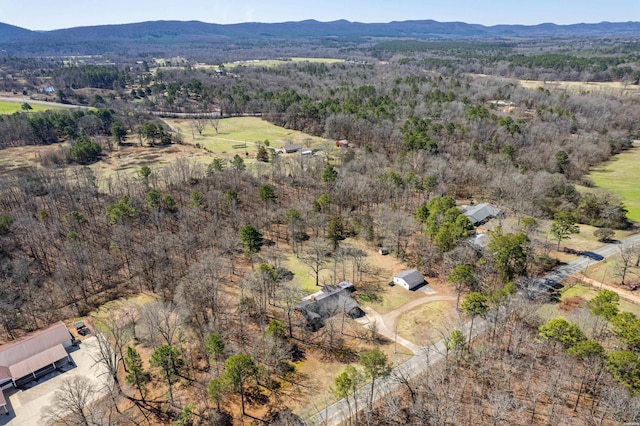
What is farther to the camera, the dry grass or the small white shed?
the small white shed

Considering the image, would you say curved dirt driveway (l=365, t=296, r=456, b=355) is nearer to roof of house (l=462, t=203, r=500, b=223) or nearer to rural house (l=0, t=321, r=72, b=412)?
roof of house (l=462, t=203, r=500, b=223)

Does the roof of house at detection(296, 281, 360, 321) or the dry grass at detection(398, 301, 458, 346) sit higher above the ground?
the roof of house at detection(296, 281, 360, 321)

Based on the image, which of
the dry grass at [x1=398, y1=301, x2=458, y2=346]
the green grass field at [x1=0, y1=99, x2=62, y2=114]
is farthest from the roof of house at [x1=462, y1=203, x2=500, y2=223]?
the green grass field at [x1=0, y1=99, x2=62, y2=114]

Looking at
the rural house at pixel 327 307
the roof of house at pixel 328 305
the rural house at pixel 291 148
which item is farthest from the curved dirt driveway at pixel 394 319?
the rural house at pixel 291 148

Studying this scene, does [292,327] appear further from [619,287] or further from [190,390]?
[619,287]

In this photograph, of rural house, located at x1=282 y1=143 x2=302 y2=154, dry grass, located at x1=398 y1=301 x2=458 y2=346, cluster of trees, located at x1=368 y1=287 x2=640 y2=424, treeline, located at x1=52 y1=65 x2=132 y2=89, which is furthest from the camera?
treeline, located at x1=52 y1=65 x2=132 y2=89

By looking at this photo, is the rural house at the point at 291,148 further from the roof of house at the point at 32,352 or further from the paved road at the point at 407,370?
the roof of house at the point at 32,352

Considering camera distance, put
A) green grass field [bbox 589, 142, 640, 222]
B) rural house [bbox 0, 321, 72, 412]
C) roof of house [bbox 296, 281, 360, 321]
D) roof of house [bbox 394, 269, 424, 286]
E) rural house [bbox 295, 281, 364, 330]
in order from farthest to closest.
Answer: green grass field [bbox 589, 142, 640, 222] < roof of house [bbox 394, 269, 424, 286] < roof of house [bbox 296, 281, 360, 321] < rural house [bbox 295, 281, 364, 330] < rural house [bbox 0, 321, 72, 412]
